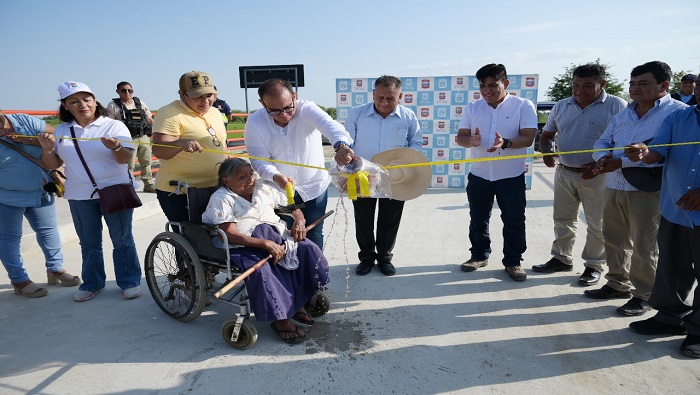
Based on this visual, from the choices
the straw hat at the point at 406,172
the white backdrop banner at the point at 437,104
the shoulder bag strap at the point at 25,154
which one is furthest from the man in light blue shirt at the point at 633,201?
the white backdrop banner at the point at 437,104

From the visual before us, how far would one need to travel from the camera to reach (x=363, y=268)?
13.0 feet

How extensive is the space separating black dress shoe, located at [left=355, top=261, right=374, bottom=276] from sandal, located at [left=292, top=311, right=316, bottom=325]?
0.97 metres

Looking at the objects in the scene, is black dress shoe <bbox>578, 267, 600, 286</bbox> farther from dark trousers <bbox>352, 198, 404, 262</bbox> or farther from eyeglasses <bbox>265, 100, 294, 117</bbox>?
eyeglasses <bbox>265, 100, 294, 117</bbox>

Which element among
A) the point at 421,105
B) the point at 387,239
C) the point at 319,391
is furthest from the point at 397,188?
the point at 421,105

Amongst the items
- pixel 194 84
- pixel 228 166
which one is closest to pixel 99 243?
pixel 228 166

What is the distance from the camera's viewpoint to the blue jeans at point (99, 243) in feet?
11.0

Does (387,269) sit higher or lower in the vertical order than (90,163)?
lower

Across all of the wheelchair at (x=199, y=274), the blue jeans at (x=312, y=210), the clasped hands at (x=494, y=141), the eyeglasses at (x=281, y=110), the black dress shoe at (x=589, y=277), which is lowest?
the black dress shoe at (x=589, y=277)

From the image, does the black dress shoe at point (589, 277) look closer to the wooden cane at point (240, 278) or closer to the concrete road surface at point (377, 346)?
the concrete road surface at point (377, 346)

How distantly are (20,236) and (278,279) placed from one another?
7.93ft

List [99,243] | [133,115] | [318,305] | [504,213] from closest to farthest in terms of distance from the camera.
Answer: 1. [318,305]
2. [99,243]
3. [504,213]
4. [133,115]

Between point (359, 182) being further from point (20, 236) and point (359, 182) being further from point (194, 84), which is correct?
point (20, 236)

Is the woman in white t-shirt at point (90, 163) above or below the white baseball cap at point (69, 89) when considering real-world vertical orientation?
below

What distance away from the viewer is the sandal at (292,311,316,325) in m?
3.01
